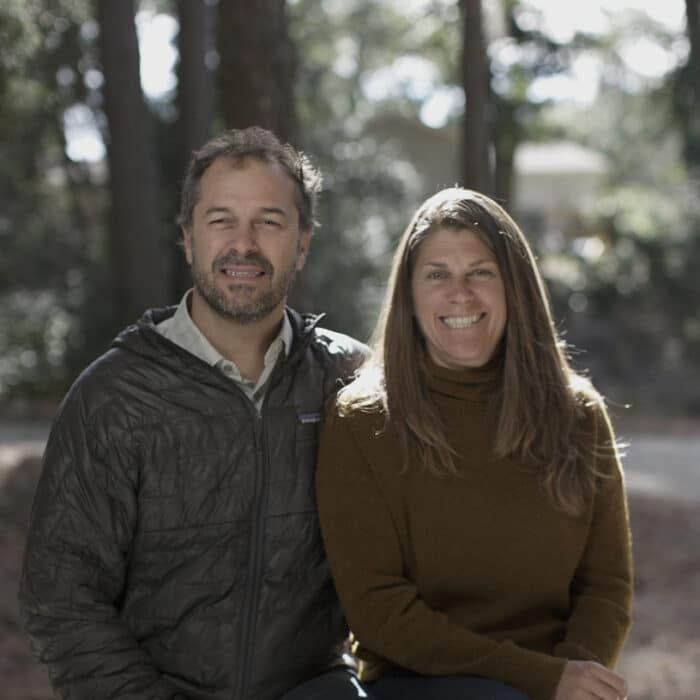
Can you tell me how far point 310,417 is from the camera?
328cm

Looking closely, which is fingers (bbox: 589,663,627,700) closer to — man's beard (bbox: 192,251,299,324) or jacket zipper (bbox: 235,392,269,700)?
jacket zipper (bbox: 235,392,269,700)

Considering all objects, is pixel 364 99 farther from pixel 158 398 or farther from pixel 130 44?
pixel 158 398

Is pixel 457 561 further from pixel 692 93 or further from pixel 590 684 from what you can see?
pixel 692 93

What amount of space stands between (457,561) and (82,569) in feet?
3.40

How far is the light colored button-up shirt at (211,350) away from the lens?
323 cm

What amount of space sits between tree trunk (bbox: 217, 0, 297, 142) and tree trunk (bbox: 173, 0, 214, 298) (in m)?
3.16

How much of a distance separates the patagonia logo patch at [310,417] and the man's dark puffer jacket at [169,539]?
3 cm

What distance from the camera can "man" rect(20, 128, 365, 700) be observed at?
298 centimetres

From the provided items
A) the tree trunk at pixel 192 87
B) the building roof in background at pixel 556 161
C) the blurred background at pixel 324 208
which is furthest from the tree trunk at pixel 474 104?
the building roof in background at pixel 556 161

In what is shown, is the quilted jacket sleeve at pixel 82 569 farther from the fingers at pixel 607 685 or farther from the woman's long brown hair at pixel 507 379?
the fingers at pixel 607 685

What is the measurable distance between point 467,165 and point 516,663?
3.56 metres

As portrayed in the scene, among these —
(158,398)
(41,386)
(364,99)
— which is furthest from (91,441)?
(364,99)

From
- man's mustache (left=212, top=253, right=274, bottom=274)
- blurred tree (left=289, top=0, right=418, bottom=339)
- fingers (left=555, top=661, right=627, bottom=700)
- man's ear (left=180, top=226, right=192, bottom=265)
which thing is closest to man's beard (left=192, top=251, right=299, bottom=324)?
man's mustache (left=212, top=253, right=274, bottom=274)

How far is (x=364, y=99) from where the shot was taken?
3625cm
